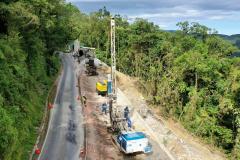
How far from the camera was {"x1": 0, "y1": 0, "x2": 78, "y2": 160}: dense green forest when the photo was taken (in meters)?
23.3

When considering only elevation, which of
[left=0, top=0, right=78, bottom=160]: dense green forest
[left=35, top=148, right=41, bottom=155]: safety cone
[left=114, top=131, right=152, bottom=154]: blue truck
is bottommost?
[left=35, top=148, right=41, bottom=155]: safety cone

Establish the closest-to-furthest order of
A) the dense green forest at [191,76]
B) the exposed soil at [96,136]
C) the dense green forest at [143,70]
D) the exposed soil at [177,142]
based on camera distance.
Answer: the dense green forest at [143,70], the exposed soil at [96,136], the exposed soil at [177,142], the dense green forest at [191,76]

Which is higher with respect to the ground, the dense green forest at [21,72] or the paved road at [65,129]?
the dense green forest at [21,72]

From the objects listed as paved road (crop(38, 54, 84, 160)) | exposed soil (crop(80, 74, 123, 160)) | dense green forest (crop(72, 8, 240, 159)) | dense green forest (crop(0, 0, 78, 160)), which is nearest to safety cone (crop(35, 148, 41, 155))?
paved road (crop(38, 54, 84, 160))

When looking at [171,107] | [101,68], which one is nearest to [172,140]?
[171,107]

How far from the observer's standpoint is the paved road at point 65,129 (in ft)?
101

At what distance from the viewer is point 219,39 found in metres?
67.3

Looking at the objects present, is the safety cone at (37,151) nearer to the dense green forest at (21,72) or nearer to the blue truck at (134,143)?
the dense green forest at (21,72)

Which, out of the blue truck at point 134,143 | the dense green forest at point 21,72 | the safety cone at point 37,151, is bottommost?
the safety cone at point 37,151

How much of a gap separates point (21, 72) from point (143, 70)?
43.9m

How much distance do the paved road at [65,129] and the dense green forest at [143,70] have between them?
A: 5.84ft

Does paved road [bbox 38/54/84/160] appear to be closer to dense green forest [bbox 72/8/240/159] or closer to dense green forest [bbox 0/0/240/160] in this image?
dense green forest [bbox 0/0/240/160]

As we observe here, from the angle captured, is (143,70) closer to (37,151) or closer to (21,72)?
(21,72)

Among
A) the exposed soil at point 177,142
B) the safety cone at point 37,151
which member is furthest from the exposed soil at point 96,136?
the exposed soil at point 177,142
